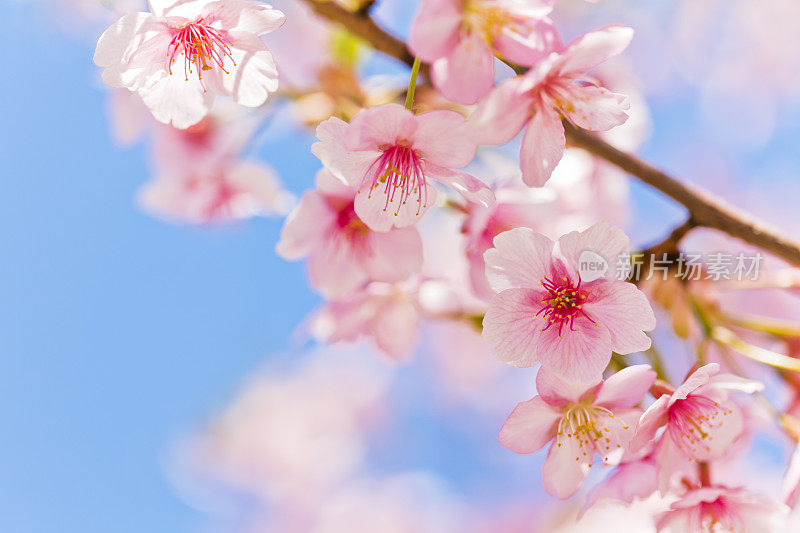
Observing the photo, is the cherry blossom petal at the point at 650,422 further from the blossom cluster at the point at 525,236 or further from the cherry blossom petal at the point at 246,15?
the cherry blossom petal at the point at 246,15

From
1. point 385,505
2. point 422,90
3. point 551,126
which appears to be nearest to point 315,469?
point 385,505

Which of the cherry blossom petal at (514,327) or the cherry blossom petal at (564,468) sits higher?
the cherry blossom petal at (514,327)

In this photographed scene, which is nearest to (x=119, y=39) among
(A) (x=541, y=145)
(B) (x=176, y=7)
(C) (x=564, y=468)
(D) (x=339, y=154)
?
(B) (x=176, y=7)

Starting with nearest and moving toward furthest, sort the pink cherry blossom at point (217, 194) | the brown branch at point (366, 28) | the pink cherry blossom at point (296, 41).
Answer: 1. the brown branch at point (366, 28)
2. the pink cherry blossom at point (217, 194)
3. the pink cherry blossom at point (296, 41)

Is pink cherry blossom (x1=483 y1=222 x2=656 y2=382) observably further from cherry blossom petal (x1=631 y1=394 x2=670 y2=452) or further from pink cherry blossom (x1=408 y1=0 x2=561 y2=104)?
pink cherry blossom (x1=408 y1=0 x2=561 y2=104)

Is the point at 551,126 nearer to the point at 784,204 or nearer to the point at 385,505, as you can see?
the point at 385,505

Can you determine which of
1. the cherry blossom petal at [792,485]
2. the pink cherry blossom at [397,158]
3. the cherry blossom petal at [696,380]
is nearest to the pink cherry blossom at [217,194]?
the pink cherry blossom at [397,158]
